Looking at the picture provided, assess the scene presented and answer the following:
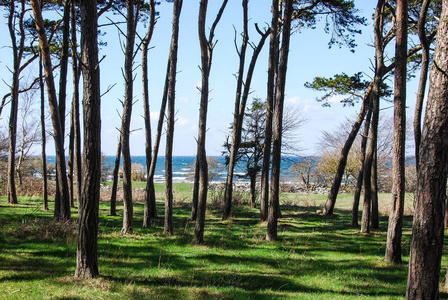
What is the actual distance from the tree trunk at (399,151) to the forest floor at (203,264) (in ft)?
1.54

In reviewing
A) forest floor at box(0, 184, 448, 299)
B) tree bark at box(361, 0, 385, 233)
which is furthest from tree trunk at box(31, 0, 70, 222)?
tree bark at box(361, 0, 385, 233)

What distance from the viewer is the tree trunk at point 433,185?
4305 millimetres

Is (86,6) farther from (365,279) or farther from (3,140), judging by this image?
(3,140)

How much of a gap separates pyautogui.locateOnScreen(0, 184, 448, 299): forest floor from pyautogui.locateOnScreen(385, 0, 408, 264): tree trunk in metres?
0.47

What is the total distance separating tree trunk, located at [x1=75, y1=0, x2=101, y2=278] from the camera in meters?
5.20

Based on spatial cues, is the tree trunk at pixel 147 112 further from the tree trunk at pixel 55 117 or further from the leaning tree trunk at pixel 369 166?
the leaning tree trunk at pixel 369 166

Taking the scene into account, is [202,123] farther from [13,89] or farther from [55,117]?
[13,89]

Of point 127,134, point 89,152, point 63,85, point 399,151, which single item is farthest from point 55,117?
point 399,151

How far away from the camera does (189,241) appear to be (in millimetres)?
8359

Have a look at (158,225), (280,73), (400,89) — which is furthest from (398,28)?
(158,225)

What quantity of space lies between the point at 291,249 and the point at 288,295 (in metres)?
2.79

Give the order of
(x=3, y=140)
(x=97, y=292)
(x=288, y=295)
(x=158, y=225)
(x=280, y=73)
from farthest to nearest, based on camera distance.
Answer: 1. (x=3, y=140)
2. (x=158, y=225)
3. (x=280, y=73)
4. (x=288, y=295)
5. (x=97, y=292)

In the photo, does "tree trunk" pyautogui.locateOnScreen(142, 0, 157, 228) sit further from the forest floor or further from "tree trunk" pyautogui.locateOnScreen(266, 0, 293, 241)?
"tree trunk" pyautogui.locateOnScreen(266, 0, 293, 241)

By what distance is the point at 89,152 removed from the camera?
520cm
